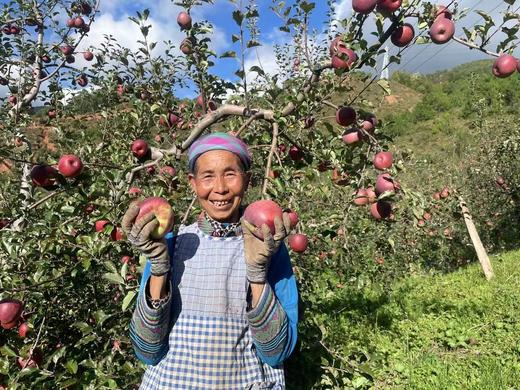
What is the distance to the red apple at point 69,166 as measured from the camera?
202 centimetres

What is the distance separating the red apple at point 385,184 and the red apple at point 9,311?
156cm

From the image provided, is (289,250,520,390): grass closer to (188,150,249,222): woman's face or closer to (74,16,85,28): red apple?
(188,150,249,222): woman's face

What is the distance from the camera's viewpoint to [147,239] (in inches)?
46.1

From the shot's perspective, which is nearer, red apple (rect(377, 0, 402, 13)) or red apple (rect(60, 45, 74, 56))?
red apple (rect(377, 0, 402, 13))

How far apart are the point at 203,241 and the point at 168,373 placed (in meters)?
0.38

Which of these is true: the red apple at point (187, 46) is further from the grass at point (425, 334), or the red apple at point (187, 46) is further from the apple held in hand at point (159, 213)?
the grass at point (425, 334)

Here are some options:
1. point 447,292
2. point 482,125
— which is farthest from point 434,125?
point 447,292

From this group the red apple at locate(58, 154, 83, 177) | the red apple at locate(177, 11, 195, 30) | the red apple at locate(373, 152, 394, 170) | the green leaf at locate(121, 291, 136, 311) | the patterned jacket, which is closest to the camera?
the patterned jacket

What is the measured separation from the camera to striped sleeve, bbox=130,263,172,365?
48.6 inches

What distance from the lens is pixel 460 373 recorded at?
3141mm

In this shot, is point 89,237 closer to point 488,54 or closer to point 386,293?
point 488,54

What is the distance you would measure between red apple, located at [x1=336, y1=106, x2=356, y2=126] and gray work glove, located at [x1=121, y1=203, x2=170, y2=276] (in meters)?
1.08

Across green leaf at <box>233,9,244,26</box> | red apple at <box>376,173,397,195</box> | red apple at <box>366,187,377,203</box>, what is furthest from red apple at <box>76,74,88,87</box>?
red apple at <box>376,173,397,195</box>

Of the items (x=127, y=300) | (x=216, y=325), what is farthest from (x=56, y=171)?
(x=216, y=325)
